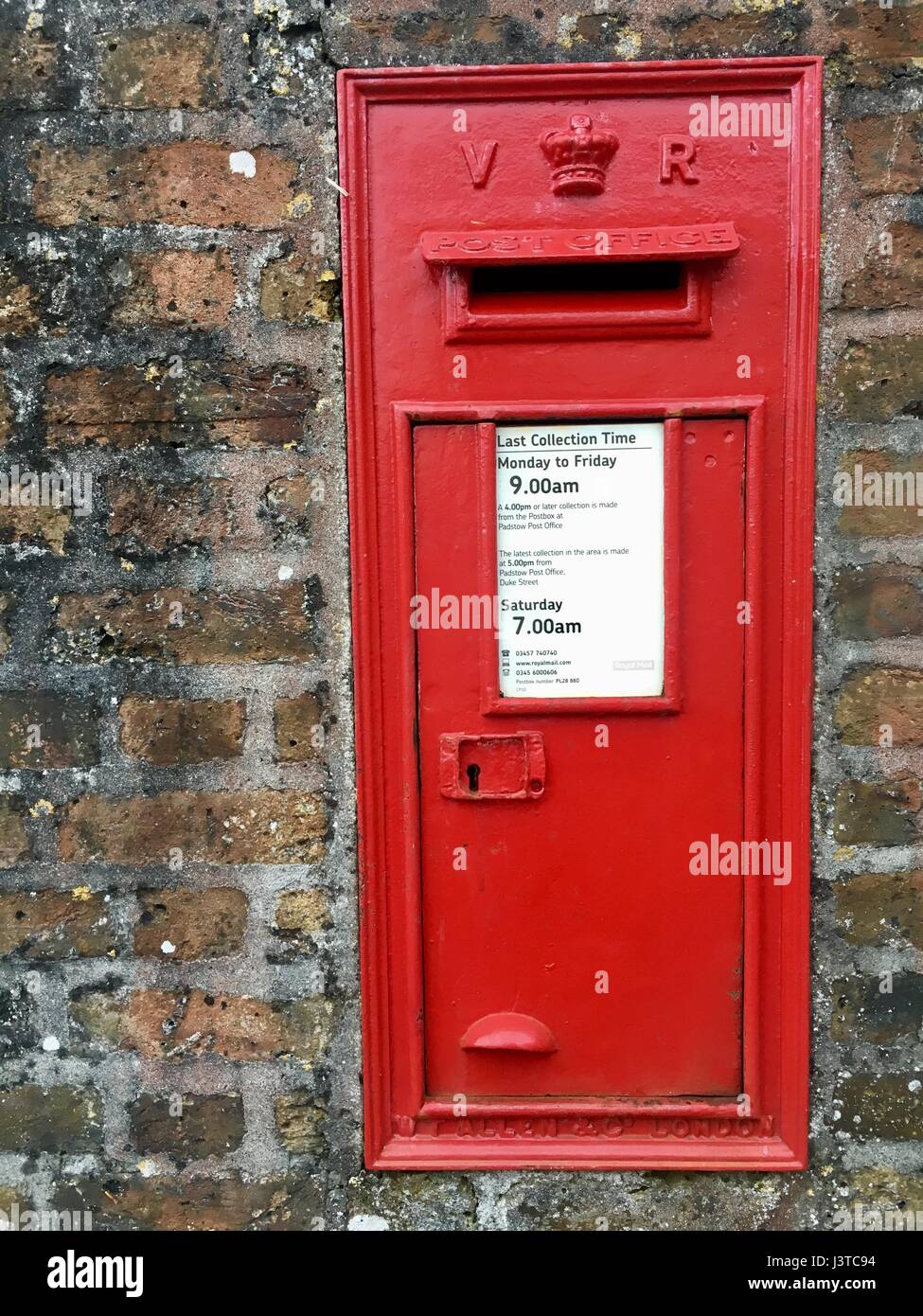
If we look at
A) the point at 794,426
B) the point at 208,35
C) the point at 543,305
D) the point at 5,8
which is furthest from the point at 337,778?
the point at 5,8

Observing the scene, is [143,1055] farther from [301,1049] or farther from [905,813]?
[905,813]

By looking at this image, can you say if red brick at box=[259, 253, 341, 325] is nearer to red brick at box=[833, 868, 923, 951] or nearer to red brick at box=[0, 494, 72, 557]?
red brick at box=[0, 494, 72, 557]

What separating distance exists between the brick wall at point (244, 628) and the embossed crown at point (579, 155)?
0.56 feet

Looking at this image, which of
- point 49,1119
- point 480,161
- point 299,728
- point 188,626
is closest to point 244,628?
point 188,626

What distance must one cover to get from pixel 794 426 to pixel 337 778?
3.30 ft

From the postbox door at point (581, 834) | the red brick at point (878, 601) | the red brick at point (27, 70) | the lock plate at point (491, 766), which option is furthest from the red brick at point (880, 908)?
the red brick at point (27, 70)

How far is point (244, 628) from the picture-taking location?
1.61 meters

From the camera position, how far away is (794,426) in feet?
5.02

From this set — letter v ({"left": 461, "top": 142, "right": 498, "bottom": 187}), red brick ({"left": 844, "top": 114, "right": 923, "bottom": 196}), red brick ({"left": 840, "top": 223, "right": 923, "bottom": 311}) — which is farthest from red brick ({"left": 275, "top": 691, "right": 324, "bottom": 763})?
red brick ({"left": 844, "top": 114, "right": 923, "bottom": 196})

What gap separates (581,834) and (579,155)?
113 centimetres

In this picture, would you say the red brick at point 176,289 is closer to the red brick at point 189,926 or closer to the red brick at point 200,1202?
the red brick at point 189,926

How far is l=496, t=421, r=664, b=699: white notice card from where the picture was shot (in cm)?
151

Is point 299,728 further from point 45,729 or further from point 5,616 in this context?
point 5,616

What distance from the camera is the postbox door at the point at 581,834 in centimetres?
153
